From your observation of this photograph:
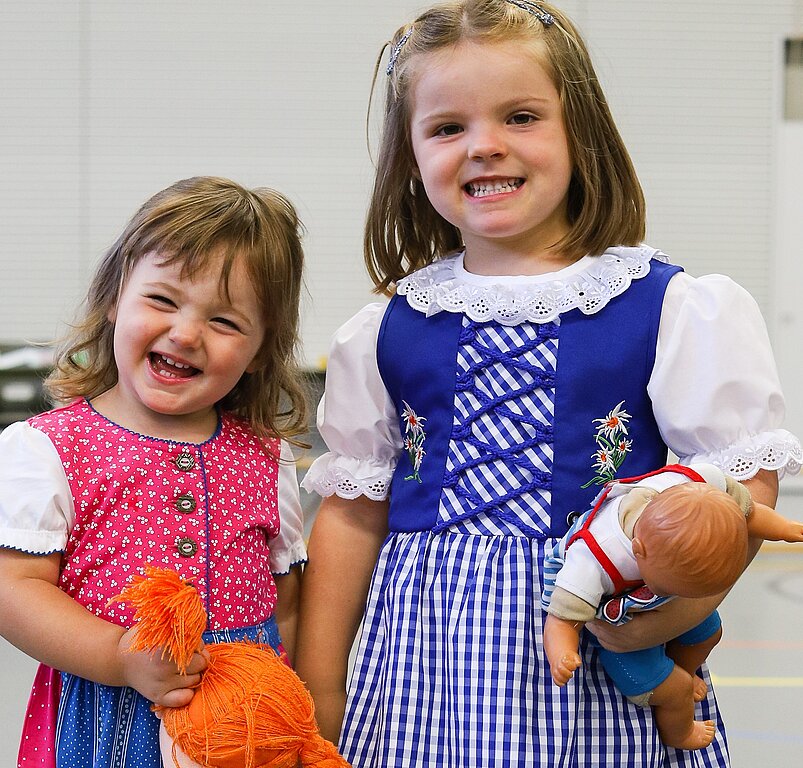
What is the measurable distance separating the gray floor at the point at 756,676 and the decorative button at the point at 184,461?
1.68 metres

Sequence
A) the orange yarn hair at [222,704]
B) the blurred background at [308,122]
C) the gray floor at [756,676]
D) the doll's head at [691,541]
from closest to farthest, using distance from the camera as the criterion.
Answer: the doll's head at [691,541] < the orange yarn hair at [222,704] < the gray floor at [756,676] < the blurred background at [308,122]

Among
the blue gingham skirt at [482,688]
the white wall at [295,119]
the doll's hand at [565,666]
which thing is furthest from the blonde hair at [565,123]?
Result: the white wall at [295,119]

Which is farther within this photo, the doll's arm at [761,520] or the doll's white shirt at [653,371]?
the doll's white shirt at [653,371]

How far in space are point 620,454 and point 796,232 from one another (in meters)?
6.28

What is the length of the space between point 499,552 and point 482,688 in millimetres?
160

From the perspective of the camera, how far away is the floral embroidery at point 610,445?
1304 millimetres

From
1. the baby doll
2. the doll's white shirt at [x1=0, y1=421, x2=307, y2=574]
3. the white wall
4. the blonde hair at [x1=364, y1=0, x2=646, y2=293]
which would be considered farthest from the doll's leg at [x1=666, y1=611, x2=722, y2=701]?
the white wall

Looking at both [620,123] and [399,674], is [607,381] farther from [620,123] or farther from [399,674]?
[620,123]

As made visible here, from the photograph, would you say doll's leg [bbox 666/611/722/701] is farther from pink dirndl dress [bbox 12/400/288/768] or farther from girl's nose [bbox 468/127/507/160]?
girl's nose [bbox 468/127/507/160]

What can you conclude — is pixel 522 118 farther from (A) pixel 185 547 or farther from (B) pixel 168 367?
(A) pixel 185 547

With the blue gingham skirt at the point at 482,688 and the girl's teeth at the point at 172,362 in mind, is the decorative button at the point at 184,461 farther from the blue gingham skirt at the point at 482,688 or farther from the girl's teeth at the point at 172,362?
the blue gingham skirt at the point at 482,688

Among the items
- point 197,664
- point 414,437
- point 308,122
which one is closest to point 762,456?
point 414,437

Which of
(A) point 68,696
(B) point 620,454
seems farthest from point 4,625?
(B) point 620,454

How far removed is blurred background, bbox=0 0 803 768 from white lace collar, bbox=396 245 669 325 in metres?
5.51
